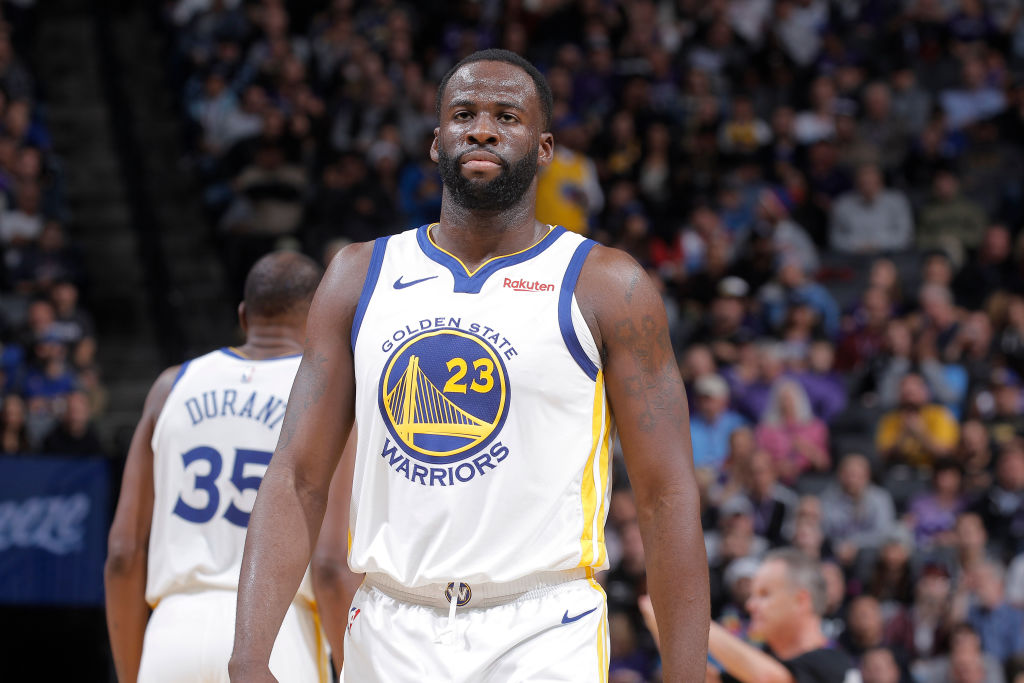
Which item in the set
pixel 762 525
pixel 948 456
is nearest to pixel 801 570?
pixel 762 525

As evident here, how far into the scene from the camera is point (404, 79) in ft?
44.6

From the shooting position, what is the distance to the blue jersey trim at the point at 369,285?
10.4 ft

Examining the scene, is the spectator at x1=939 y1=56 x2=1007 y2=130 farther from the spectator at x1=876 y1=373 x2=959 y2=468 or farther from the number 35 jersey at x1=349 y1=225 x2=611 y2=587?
the number 35 jersey at x1=349 y1=225 x2=611 y2=587

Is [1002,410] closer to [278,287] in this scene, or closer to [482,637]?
[278,287]

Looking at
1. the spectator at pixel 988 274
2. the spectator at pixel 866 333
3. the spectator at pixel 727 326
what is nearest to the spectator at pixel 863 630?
the spectator at pixel 727 326

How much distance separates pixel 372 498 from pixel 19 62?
1159 cm

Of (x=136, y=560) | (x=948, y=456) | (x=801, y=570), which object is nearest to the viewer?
(x=136, y=560)

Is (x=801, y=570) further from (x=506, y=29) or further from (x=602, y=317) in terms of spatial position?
(x=506, y=29)

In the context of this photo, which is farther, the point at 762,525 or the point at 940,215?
the point at 940,215

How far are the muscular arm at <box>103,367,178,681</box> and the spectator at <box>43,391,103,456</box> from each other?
503cm

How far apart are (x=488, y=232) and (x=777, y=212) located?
390 inches

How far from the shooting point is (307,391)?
10.5ft

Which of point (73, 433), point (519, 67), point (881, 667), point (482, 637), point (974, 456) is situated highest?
point (519, 67)

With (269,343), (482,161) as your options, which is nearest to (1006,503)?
(269,343)
